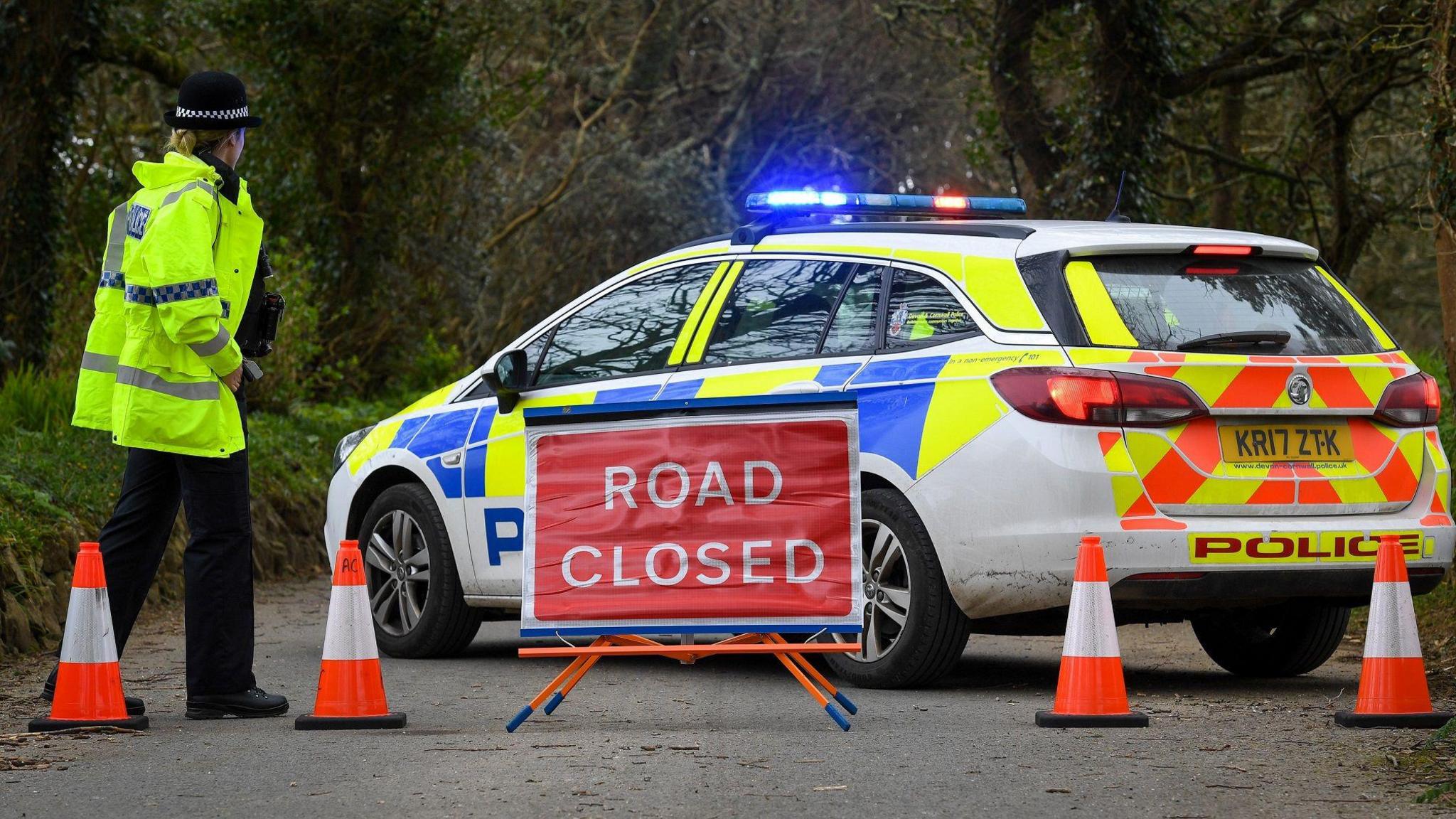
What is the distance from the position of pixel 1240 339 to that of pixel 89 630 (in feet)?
13.4

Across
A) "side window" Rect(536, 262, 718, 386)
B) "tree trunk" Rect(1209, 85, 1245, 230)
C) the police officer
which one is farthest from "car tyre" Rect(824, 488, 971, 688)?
"tree trunk" Rect(1209, 85, 1245, 230)

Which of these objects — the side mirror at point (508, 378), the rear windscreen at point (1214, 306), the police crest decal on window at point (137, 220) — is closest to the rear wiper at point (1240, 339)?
the rear windscreen at point (1214, 306)

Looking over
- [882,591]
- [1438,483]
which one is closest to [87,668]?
[882,591]

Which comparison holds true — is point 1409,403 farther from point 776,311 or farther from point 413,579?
point 413,579

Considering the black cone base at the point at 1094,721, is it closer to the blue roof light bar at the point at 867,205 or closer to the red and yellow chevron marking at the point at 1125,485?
the red and yellow chevron marking at the point at 1125,485

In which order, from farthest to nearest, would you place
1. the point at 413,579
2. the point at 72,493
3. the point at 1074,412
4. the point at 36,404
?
the point at 36,404 < the point at 72,493 < the point at 413,579 < the point at 1074,412

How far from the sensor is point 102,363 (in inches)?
274

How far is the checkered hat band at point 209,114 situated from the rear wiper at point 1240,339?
342cm

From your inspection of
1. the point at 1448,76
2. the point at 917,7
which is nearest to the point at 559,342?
the point at 1448,76

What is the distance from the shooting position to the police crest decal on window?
671 cm

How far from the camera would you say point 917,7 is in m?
19.5

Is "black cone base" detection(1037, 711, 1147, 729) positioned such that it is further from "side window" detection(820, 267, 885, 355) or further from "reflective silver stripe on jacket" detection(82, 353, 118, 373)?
"reflective silver stripe on jacket" detection(82, 353, 118, 373)

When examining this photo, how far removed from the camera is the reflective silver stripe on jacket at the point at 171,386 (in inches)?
264

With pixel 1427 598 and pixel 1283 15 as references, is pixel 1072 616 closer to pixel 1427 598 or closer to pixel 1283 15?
pixel 1427 598
